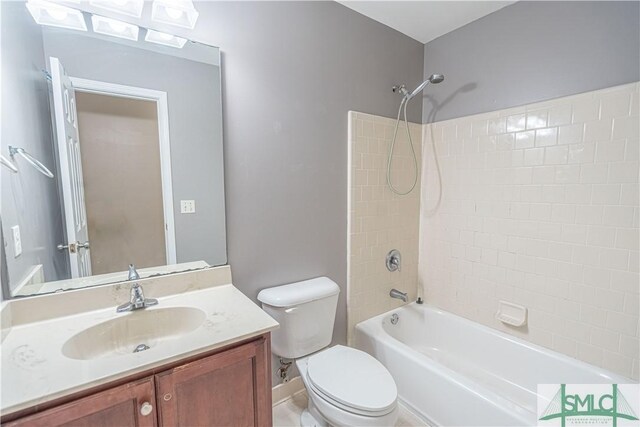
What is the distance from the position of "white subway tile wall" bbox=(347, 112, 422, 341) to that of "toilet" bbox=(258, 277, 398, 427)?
1.19 ft

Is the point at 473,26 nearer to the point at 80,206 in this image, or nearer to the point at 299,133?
the point at 299,133

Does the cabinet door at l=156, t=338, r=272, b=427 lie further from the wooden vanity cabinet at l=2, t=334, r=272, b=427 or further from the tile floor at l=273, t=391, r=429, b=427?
the tile floor at l=273, t=391, r=429, b=427

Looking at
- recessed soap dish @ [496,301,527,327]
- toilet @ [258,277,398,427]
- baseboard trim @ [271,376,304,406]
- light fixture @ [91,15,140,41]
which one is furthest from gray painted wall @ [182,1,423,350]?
recessed soap dish @ [496,301,527,327]

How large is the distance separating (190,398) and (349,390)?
697 mm

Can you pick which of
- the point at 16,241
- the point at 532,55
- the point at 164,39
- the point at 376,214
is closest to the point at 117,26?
the point at 164,39

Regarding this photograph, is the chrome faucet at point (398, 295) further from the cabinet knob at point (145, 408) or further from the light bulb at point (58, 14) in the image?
the light bulb at point (58, 14)

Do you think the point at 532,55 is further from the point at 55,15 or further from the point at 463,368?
the point at 55,15

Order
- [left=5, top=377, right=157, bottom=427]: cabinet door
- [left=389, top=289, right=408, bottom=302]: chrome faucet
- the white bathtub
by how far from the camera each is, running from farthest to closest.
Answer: [left=389, top=289, right=408, bottom=302]: chrome faucet
the white bathtub
[left=5, top=377, right=157, bottom=427]: cabinet door

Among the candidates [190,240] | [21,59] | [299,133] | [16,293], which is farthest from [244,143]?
[16,293]

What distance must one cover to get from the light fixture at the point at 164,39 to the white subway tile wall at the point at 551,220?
5.85 ft

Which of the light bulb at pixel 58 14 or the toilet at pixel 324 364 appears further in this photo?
the toilet at pixel 324 364

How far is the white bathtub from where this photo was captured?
142 centimetres

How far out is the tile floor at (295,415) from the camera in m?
1.65

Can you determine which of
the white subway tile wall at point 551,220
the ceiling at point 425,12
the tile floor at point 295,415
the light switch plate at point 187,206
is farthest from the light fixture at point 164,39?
the tile floor at point 295,415
